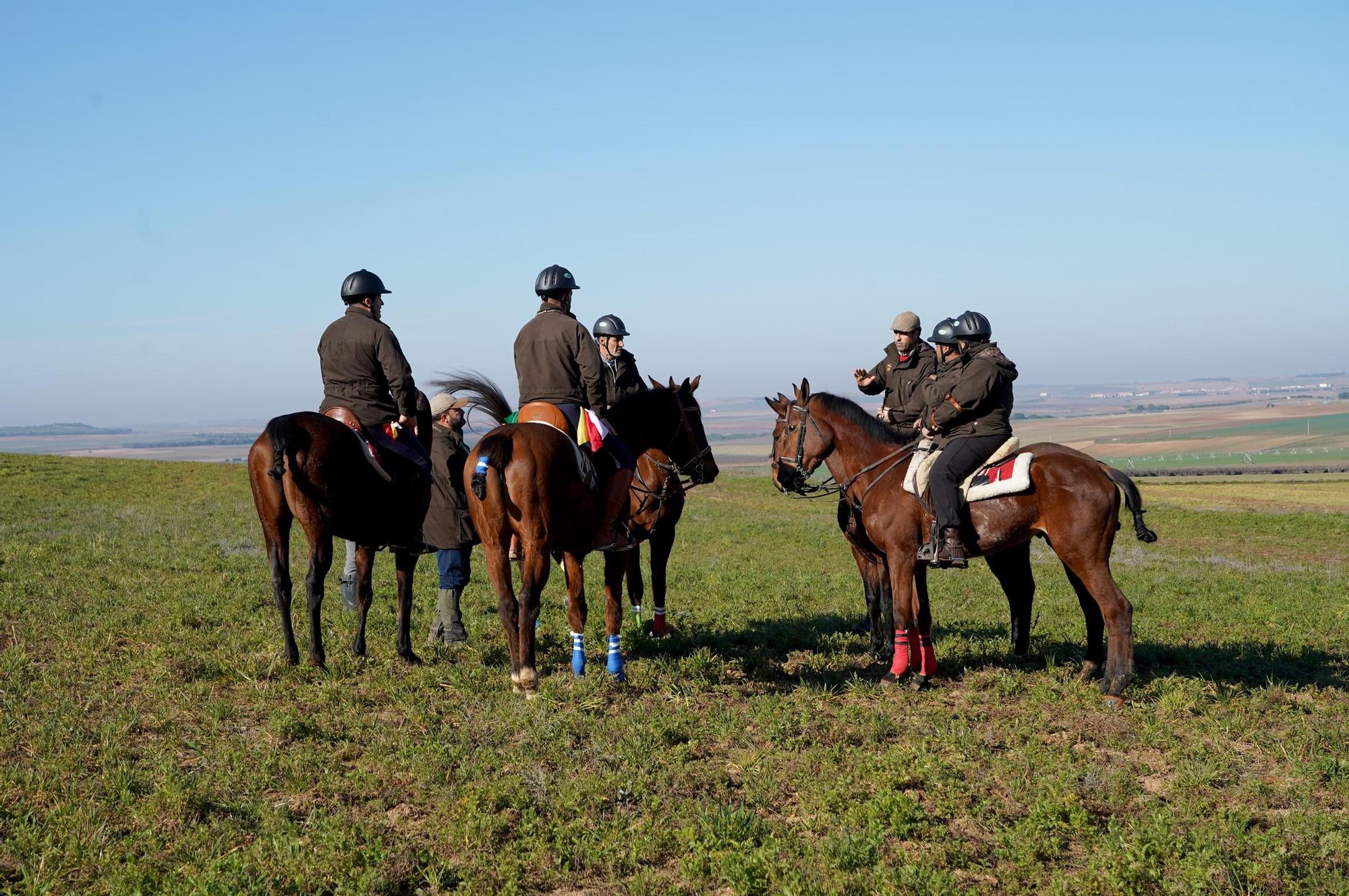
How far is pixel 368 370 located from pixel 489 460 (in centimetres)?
245

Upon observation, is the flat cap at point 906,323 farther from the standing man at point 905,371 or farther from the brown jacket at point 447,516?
the brown jacket at point 447,516

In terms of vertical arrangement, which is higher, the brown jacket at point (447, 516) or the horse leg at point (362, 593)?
the brown jacket at point (447, 516)

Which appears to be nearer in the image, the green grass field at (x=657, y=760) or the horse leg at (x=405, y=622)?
the green grass field at (x=657, y=760)

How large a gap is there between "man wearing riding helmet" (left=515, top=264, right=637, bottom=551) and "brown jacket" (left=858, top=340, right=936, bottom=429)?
3.29m

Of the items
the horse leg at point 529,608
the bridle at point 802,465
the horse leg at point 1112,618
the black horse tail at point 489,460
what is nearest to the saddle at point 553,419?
the black horse tail at point 489,460

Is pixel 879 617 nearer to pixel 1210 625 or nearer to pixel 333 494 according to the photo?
pixel 1210 625

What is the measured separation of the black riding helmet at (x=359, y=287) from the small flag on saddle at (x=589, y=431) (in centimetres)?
258

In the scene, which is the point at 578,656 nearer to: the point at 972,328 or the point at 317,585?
the point at 317,585

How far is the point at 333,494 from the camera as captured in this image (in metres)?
9.00

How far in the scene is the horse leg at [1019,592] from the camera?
34.1ft

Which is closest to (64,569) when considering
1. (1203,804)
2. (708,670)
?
(708,670)

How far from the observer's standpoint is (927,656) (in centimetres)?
920

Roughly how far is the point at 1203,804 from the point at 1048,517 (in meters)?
3.04

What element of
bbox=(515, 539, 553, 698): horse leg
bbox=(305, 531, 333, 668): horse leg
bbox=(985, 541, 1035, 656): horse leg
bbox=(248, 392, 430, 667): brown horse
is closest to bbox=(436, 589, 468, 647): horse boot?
bbox=(248, 392, 430, 667): brown horse
